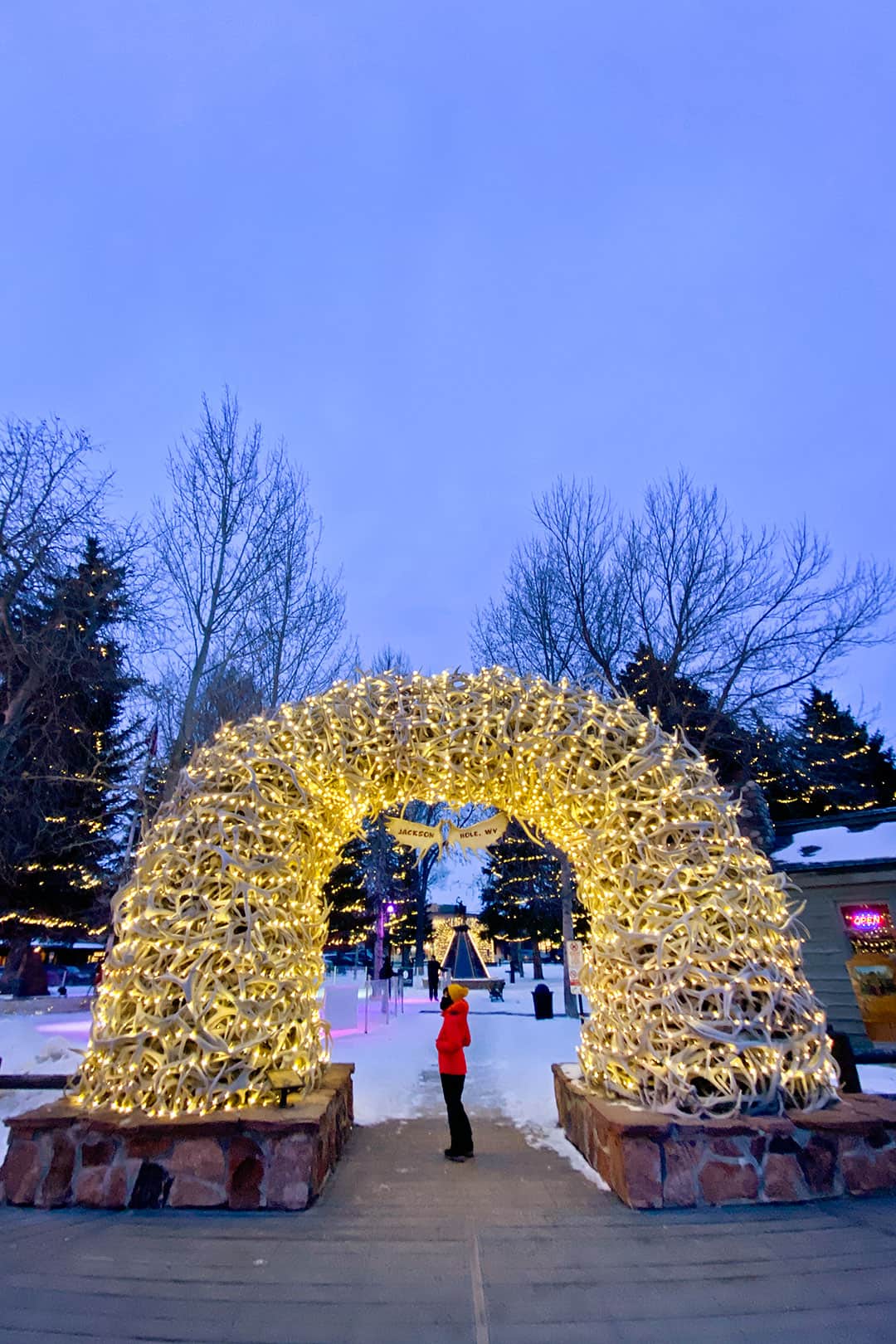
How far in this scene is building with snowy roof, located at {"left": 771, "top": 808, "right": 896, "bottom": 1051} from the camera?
31.7ft

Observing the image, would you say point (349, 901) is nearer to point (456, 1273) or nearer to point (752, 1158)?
point (752, 1158)

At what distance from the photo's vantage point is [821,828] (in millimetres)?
11641

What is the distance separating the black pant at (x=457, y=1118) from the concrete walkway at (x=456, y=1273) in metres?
0.63

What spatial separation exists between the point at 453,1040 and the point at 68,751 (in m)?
12.1

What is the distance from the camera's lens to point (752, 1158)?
4.01 m

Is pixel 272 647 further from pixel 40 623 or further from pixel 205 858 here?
pixel 205 858

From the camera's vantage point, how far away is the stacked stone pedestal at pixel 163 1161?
13.2 ft

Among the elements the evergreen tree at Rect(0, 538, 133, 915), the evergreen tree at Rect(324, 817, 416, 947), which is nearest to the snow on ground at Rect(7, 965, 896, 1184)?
the evergreen tree at Rect(0, 538, 133, 915)

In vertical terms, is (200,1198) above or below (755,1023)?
below

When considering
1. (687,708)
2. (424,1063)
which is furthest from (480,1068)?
(687,708)

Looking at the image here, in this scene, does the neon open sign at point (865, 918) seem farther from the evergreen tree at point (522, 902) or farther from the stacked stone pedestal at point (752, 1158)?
the evergreen tree at point (522, 902)

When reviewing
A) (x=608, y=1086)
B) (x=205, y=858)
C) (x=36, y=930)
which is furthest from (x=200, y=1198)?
(x=36, y=930)

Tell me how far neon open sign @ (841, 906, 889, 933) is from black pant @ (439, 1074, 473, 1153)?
25.4ft

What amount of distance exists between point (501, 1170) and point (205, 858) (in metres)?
3.19
